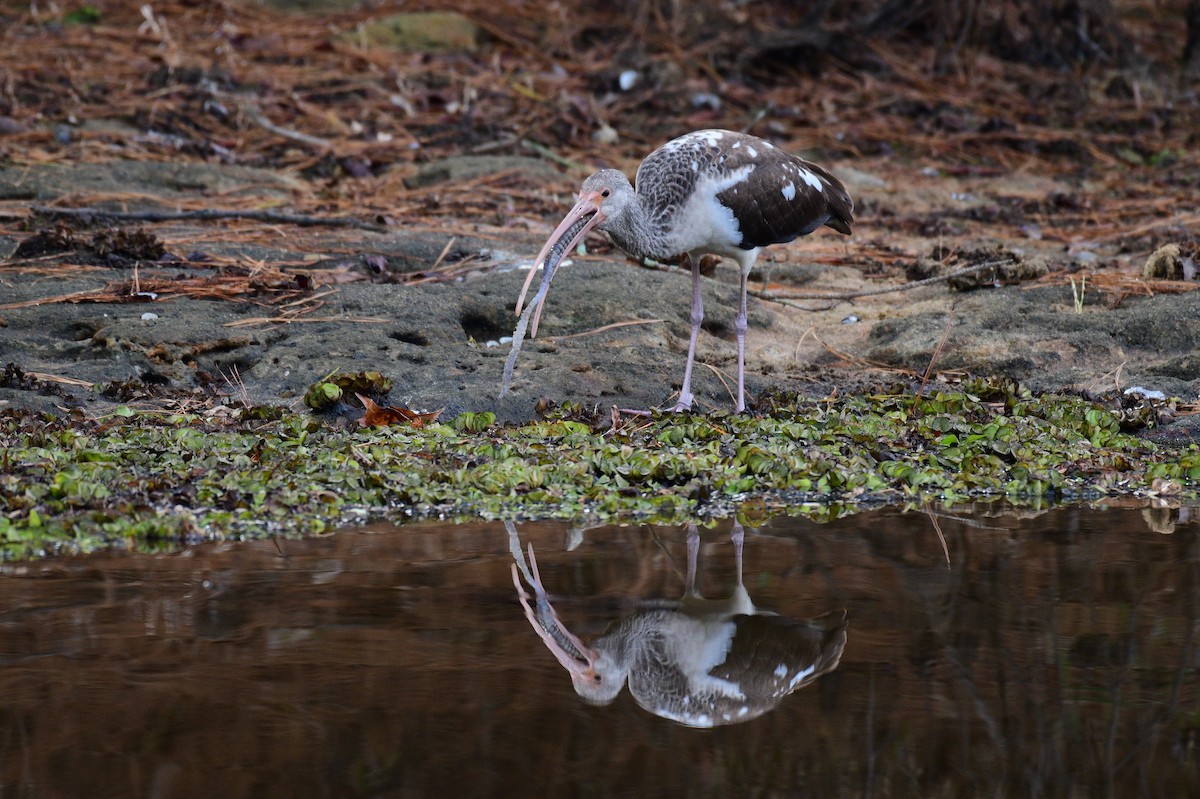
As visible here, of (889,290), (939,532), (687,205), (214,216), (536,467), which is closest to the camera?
(939,532)

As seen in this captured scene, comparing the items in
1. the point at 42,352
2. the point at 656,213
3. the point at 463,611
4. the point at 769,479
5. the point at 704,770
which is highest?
the point at 656,213

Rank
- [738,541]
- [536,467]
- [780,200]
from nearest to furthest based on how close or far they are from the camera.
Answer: [738,541] → [536,467] → [780,200]

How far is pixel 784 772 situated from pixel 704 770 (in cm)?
15

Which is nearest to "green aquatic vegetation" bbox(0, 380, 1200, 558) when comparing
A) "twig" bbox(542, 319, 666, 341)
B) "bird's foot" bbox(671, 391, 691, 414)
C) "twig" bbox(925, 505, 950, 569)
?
"bird's foot" bbox(671, 391, 691, 414)

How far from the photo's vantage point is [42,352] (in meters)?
6.37

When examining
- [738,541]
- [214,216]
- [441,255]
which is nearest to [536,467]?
[738,541]

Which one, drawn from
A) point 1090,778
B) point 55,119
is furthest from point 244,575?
point 55,119

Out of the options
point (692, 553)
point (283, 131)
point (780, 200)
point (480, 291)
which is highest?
point (283, 131)

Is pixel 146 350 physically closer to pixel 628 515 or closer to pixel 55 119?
pixel 628 515

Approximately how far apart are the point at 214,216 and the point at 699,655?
18.9ft

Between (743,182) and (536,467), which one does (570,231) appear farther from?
(536,467)

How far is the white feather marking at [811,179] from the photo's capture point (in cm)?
654

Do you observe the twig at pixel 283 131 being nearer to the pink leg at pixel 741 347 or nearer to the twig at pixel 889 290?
the twig at pixel 889 290

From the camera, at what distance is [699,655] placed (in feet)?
11.5
